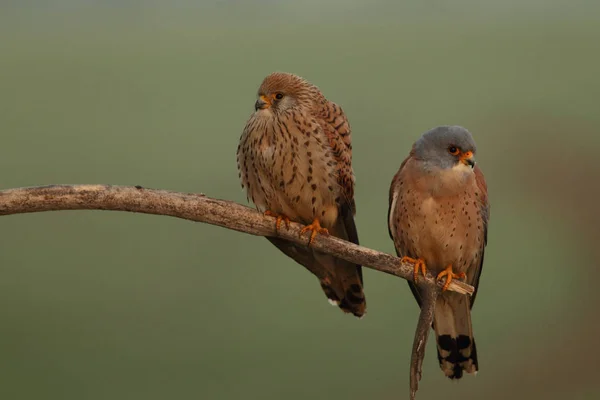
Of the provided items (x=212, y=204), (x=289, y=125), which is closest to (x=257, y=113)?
(x=289, y=125)

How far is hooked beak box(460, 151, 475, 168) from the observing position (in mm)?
3643

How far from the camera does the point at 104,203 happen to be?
3605mm

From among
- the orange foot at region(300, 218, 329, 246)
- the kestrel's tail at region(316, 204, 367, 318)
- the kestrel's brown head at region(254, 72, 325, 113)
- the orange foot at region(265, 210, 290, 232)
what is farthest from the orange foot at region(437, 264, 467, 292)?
the kestrel's brown head at region(254, 72, 325, 113)

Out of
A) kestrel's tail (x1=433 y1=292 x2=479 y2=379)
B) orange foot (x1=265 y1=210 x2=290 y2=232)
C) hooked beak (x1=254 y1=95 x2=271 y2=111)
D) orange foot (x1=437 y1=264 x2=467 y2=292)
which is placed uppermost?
hooked beak (x1=254 y1=95 x2=271 y2=111)

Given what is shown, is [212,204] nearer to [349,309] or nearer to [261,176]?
[261,176]

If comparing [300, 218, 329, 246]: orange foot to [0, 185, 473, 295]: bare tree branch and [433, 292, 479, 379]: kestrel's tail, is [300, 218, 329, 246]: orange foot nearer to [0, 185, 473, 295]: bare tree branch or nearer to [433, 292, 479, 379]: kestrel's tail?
[0, 185, 473, 295]: bare tree branch

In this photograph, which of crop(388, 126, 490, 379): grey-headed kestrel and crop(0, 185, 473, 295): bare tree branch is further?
crop(388, 126, 490, 379): grey-headed kestrel

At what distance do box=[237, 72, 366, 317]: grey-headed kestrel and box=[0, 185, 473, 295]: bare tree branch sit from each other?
157 millimetres

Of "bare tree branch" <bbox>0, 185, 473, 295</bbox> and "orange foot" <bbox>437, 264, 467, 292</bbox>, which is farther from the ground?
"bare tree branch" <bbox>0, 185, 473, 295</bbox>

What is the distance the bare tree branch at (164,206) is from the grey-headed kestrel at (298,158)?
16 centimetres

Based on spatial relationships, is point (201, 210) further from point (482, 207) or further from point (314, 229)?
point (482, 207)

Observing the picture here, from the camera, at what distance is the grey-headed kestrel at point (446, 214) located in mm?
3705

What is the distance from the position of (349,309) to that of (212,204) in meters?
0.95

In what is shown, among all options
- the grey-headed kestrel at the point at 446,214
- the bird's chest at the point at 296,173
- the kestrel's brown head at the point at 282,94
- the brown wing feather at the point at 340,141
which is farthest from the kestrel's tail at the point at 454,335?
the kestrel's brown head at the point at 282,94
